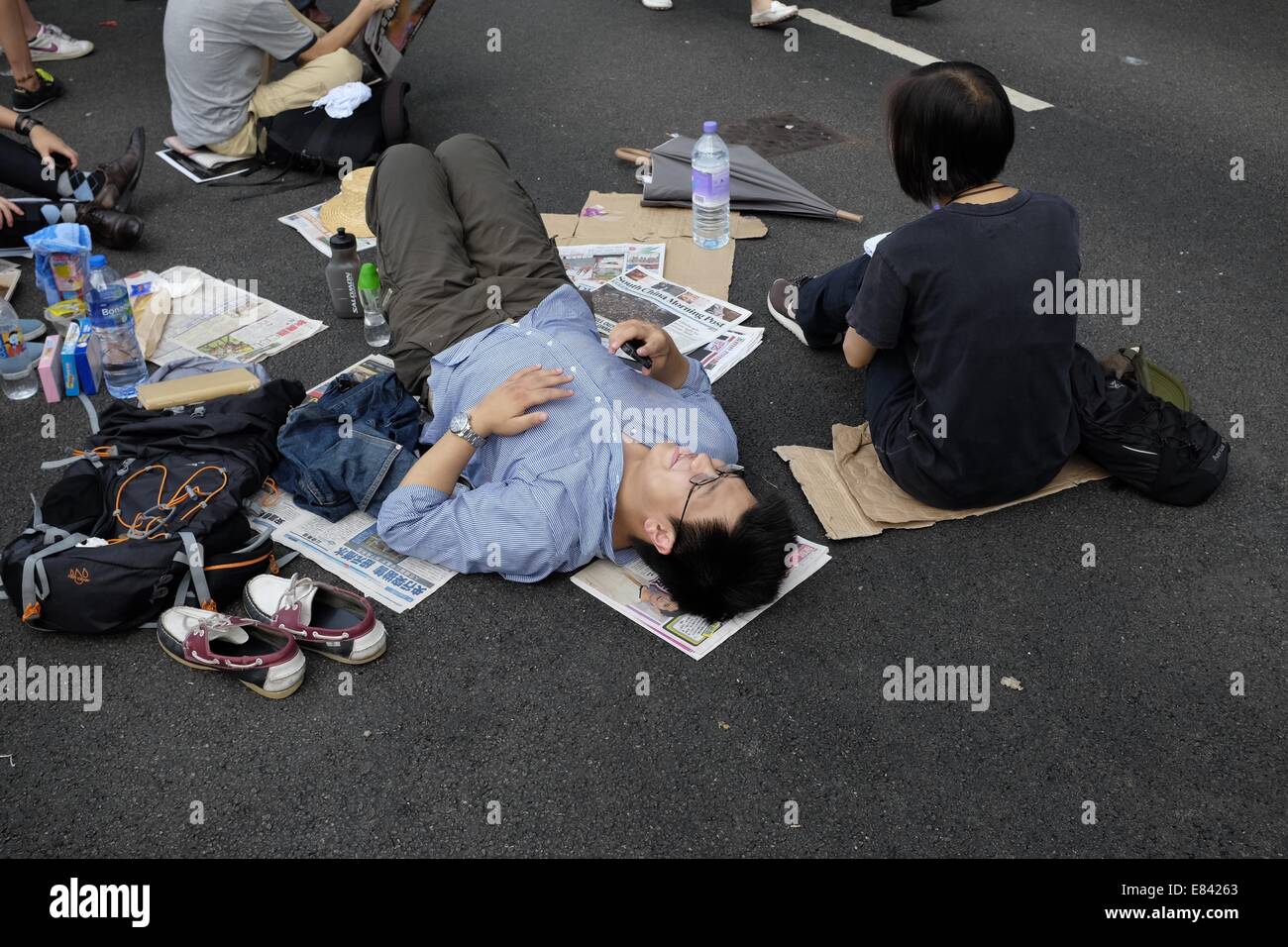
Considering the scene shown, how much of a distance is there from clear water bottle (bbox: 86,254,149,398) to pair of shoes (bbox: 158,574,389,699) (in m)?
1.25

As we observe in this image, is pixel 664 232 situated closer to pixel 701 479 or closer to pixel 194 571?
pixel 701 479

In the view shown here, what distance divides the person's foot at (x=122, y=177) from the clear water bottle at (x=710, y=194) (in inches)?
94.4

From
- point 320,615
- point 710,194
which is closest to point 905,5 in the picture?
point 710,194

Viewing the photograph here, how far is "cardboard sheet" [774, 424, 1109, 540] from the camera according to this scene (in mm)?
2982

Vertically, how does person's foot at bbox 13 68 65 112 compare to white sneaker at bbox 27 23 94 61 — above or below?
below

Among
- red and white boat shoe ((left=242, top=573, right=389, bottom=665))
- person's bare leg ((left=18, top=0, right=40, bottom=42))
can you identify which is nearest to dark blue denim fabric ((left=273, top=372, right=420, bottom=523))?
red and white boat shoe ((left=242, top=573, right=389, bottom=665))

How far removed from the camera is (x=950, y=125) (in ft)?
8.61

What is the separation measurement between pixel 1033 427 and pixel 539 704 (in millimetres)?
1440

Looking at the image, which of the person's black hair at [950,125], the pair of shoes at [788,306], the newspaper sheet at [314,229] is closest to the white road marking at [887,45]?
the pair of shoes at [788,306]

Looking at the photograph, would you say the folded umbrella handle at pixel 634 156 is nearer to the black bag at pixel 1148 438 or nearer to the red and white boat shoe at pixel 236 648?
the black bag at pixel 1148 438

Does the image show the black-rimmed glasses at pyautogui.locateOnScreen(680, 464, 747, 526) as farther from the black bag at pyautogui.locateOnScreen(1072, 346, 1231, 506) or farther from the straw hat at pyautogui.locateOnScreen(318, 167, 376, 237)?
the straw hat at pyautogui.locateOnScreen(318, 167, 376, 237)

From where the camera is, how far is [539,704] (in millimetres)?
2551

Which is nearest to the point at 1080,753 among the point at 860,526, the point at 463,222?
the point at 860,526
